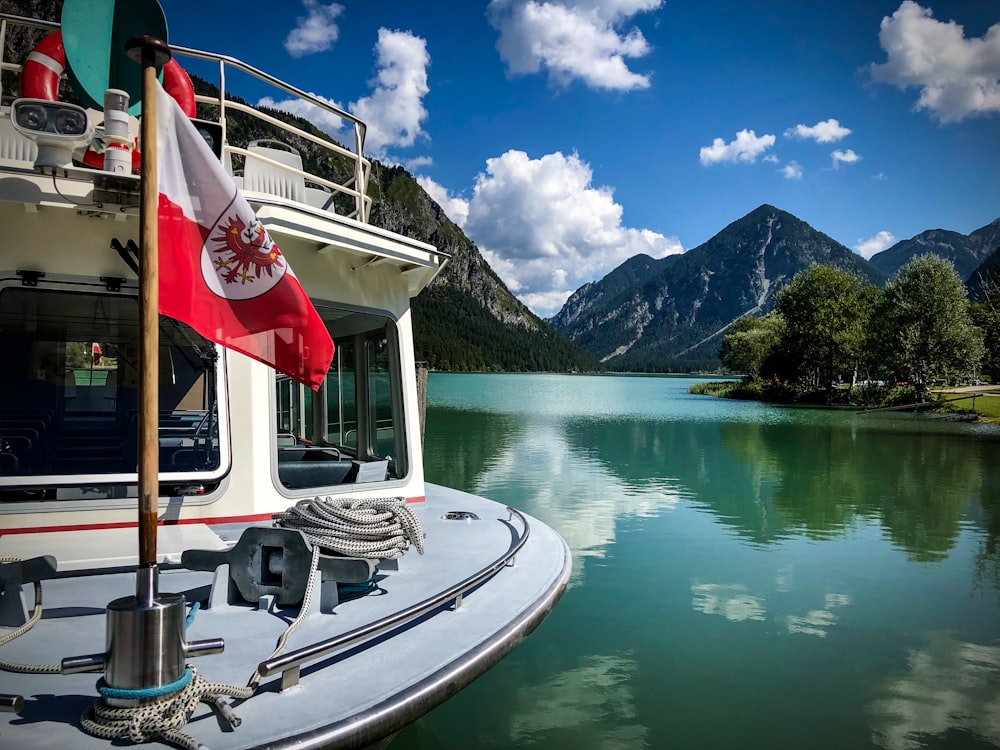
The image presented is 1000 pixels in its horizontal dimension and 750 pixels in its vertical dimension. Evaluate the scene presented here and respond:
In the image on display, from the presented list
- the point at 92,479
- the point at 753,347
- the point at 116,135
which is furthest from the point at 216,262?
the point at 753,347

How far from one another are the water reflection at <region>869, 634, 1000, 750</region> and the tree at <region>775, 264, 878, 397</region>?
48.4m

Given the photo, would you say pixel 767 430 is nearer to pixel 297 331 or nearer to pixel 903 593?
pixel 903 593

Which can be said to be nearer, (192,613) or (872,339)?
(192,613)

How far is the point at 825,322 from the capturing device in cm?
5191

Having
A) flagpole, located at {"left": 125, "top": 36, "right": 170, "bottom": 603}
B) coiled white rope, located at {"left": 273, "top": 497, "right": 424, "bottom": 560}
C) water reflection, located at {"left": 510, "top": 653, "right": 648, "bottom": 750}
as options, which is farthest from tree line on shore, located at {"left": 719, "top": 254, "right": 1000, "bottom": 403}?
flagpole, located at {"left": 125, "top": 36, "right": 170, "bottom": 603}

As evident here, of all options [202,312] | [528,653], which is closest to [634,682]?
[528,653]

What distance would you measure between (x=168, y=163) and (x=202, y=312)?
66 centimetres

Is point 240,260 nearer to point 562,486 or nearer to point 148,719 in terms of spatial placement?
point 148,719

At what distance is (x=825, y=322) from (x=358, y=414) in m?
52.3

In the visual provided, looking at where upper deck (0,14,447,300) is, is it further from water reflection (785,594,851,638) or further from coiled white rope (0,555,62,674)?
water reflection (785,594,851,638)

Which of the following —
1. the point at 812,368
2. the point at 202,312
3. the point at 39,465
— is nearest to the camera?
the point at 202,312

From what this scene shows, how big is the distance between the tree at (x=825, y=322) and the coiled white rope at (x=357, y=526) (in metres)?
52.5

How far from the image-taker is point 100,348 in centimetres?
538

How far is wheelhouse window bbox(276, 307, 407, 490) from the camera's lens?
6.20 metres
